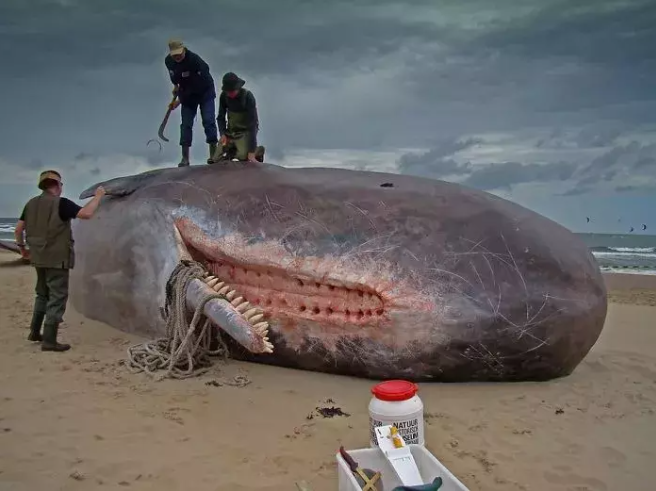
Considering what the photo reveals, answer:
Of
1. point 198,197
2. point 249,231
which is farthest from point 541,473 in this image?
point 198,197

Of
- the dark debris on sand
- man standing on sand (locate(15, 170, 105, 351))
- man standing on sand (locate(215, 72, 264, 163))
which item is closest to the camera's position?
the dark debris on sand

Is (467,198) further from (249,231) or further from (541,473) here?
(541,473)

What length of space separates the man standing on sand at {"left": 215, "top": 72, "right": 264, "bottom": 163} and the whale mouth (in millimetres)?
1615

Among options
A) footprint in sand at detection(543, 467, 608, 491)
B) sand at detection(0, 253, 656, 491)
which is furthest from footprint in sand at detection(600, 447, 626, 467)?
footprint in sand at detection(543, 467, 608, 491)

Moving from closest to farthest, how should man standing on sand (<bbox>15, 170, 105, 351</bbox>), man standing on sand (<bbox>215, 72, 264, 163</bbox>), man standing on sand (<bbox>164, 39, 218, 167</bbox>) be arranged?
man standing on sand (<bbox>15, 170, 105, 351</bbox>) < man standing on sand (<bbox>215, 72, 264, 163</bbox>) < man standing on sand (<bbox>164, 39, 218, 167</bbox>)

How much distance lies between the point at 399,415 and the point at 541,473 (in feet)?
2.98

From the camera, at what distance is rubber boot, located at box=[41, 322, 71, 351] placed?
5.86 m

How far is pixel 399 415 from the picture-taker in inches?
127

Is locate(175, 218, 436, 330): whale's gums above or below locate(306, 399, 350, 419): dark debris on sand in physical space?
above

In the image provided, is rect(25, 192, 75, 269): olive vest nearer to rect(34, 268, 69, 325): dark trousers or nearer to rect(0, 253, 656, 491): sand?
rect(34, 268, 69, 325): dark trousers

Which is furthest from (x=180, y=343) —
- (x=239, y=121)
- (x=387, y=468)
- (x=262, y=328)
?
(x=239, y=121)

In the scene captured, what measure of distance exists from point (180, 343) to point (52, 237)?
5.33ft

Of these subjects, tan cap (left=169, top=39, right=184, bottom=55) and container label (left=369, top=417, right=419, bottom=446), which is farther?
tan cap (left=169, top=39, right=184, bottom=55)

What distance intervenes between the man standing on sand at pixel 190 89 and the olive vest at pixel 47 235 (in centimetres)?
188
